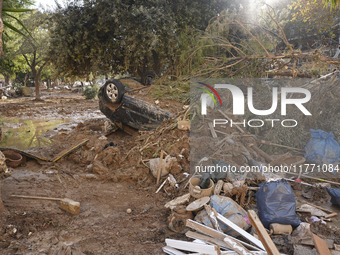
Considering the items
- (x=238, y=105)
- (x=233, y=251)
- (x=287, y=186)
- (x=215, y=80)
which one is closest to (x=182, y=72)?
(x=215, y=80)

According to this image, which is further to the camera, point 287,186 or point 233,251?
point 287,186

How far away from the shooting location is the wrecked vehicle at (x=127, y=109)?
23.8 ft

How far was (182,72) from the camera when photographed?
8789 millimetres

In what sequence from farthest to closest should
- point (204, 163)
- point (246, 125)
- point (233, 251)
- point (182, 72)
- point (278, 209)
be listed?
point (182, 72), point (246, 125), point (204, 163), point (278, 209), point (233, 251)

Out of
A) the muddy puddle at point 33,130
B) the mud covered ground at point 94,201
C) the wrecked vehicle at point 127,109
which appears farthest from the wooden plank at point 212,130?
the muddy puddle at point 33,130

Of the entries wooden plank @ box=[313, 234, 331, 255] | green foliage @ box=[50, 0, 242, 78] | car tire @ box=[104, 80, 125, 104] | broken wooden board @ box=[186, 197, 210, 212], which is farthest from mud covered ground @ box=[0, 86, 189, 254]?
green foliage @ box=[50, 0, 242, 78]

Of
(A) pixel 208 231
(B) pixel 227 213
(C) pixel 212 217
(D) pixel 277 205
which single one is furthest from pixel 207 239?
(D) pixel 277 205

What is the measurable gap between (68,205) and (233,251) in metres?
2.55

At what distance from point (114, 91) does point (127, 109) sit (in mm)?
711

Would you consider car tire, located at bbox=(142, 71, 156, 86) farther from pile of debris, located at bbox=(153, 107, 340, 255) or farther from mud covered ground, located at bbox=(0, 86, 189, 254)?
pile of debris, located at bbox=(153, 107, 340, 255)

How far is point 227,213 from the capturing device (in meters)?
3.74

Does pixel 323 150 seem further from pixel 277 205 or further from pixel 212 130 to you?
pixel 277 205

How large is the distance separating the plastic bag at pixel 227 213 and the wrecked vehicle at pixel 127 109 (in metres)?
3.52

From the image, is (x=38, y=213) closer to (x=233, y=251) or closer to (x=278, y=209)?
(x=233, y=251)
